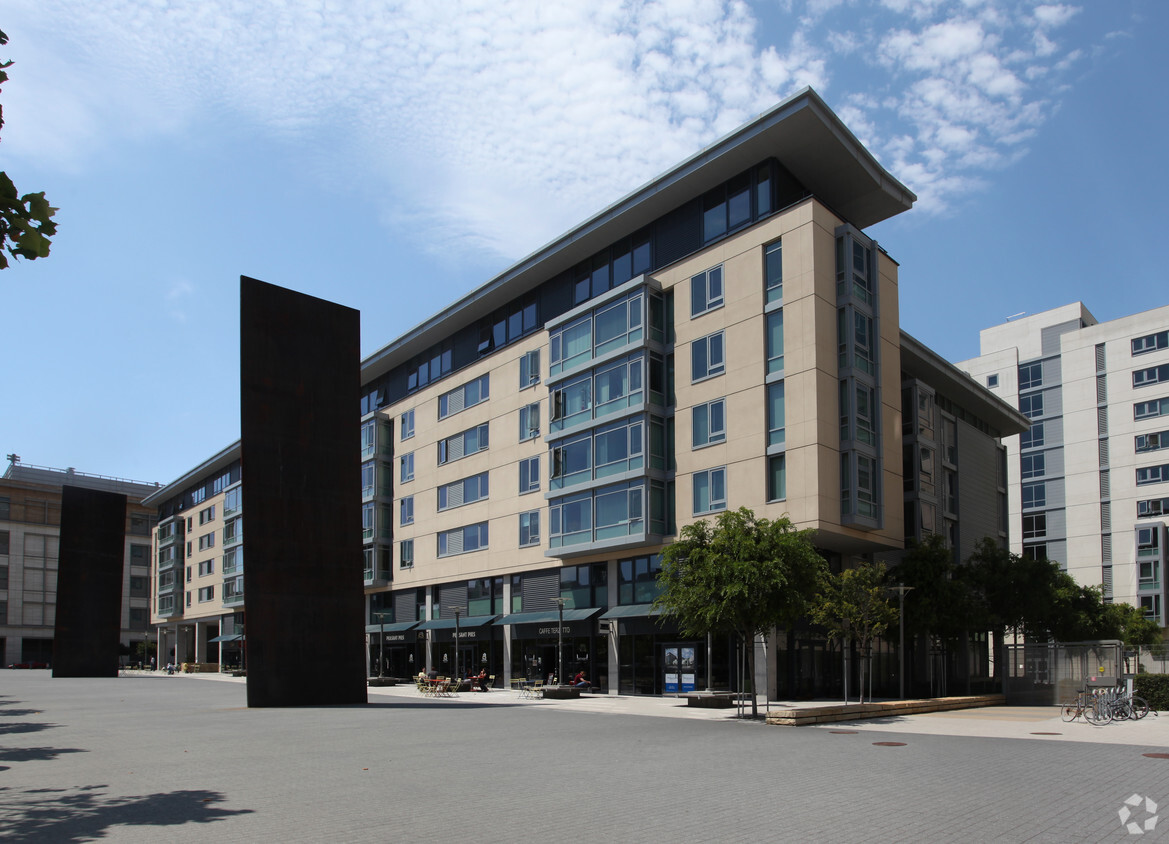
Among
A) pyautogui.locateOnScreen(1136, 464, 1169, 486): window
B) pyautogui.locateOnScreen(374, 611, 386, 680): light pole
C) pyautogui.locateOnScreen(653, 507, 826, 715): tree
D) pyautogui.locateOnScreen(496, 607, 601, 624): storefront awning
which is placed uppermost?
pyautogui.locateOnScreen(1136, 464, 1169, 486): window

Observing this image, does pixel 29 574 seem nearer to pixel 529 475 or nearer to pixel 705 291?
pixel 529 475

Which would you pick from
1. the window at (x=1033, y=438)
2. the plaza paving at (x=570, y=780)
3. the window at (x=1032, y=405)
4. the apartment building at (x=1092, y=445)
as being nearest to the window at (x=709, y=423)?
the plaza paving at (x=570, y=780)

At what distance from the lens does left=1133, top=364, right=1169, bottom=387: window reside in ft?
247

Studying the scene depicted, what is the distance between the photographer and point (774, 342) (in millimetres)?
36312

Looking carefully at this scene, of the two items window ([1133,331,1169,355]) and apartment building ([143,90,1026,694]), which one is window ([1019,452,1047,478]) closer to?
window ([1133,331,1169,355])

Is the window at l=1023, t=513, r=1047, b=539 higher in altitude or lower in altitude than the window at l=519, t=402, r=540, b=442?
lower

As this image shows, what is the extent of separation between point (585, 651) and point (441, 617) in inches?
574

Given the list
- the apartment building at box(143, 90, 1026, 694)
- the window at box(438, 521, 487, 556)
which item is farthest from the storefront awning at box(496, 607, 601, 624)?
the window at box(438, 521, 487, 556)

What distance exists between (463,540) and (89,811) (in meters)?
42.8

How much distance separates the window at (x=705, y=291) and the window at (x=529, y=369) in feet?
35.7

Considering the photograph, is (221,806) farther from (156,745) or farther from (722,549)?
(722,549)

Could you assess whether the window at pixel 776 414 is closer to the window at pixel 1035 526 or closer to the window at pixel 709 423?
the window at pixel 709 423

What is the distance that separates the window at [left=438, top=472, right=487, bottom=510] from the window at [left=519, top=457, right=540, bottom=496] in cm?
409

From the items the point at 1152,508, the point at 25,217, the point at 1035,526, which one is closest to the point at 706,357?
the point at 25,217
